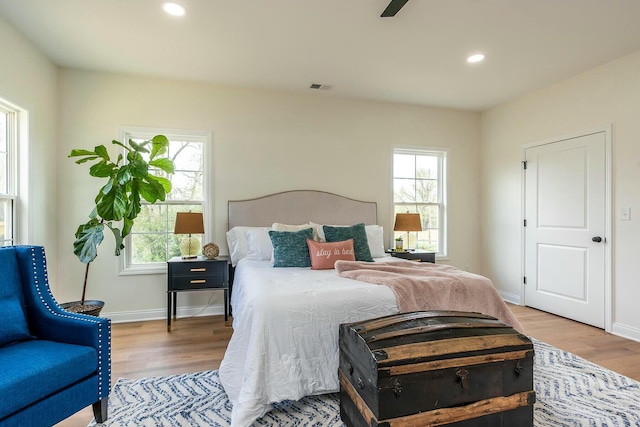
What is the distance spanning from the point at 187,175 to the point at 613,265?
4.55 metres

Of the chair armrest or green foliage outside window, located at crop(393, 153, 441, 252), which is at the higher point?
green foliage outside window, located at crop(393, 153, 441, 252)

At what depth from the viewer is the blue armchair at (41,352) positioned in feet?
4.71

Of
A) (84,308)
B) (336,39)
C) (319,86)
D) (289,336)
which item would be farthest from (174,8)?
(84,308)

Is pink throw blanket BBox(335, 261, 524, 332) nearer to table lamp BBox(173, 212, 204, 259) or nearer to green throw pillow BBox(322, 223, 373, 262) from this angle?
green throw pillow BBox(322, 223, 373, 262)

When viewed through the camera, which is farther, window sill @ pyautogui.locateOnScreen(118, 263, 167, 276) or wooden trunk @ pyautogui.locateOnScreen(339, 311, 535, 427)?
window sill @ pyautogui.locateOnScreen(118, 263, 167, 276)

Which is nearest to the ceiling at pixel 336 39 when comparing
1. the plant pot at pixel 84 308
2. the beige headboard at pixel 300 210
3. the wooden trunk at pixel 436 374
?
the beige headboard at pixel 300 210

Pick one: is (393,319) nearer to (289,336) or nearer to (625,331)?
(289,336)

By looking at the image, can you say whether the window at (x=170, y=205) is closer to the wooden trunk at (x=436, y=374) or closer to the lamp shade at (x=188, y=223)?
the lamp shade at (x=188, y=223)

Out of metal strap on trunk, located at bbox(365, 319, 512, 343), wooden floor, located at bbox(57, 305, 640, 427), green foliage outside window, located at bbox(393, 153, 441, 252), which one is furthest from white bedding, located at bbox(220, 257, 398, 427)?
green foliage outside window, located at bbox(393, 153, 441, 252)

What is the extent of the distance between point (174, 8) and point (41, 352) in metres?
2.32

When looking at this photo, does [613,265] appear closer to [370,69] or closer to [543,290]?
[543,290]

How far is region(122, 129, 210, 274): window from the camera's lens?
12.0 ft

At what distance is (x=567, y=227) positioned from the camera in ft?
12.1

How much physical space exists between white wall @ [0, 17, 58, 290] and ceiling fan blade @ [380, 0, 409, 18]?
290 centimetres
